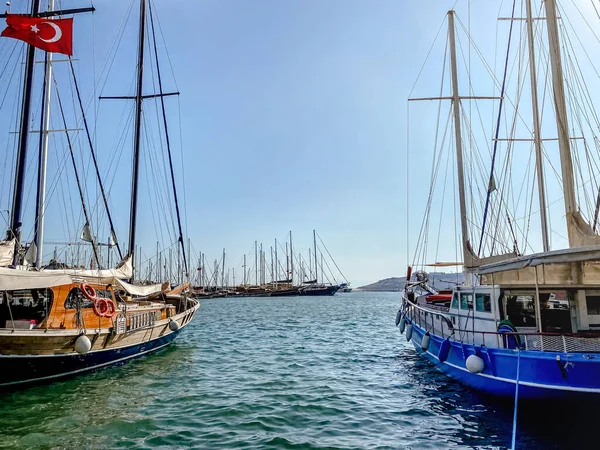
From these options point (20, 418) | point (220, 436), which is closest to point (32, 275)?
point (20, 418)

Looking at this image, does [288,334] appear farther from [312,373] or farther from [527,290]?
[527,290]

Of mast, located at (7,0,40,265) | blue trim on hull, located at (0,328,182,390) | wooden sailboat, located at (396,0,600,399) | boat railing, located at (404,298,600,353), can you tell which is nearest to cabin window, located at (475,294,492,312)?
wooden sailboat, located at (396,0,600,399)

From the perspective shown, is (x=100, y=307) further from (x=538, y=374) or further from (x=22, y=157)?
(x=538, y=374)

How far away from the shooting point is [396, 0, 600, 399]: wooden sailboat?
962 cm

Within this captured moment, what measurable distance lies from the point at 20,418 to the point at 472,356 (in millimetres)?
11314

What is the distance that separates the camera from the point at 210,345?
929 inches

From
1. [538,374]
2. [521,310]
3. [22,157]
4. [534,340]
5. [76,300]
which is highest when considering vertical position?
[22,157]

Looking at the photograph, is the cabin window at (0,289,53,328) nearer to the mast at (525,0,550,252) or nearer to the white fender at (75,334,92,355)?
the white fender at (75,334,92,355)

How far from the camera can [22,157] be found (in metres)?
16.3

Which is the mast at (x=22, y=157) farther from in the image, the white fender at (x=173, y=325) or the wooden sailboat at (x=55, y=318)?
the white fender at (x=173, y=325)

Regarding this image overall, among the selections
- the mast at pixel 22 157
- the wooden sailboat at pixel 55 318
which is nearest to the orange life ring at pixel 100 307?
the wooden sailboat at pixel 55 318

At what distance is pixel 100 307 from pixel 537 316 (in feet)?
45.4

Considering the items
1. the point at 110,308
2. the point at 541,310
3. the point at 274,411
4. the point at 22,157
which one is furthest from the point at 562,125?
the point at 22,157

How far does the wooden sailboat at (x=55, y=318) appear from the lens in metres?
12.6
